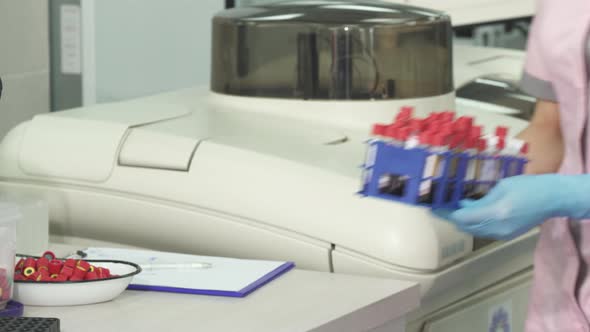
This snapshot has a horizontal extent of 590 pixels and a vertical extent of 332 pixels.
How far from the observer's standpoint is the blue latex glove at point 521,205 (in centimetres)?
110

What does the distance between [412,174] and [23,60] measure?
1021 millimetres

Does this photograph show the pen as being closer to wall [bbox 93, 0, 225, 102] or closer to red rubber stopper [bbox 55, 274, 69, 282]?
red rubber stopper [bbox 55, 274, 69, 282]

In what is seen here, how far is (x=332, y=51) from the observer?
1543 millimetres

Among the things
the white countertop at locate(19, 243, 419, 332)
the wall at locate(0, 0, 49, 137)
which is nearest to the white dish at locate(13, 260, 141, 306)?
the white countertop at locate(19, 243, 419, 332)

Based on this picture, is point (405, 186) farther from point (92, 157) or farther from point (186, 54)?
point (186, 54)

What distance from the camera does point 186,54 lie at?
6.64 ft

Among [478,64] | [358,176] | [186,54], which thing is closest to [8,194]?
[358,176]

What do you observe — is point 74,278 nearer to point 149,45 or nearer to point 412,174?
point 412,174

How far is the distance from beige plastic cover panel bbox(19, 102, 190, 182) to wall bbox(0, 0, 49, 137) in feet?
1.04

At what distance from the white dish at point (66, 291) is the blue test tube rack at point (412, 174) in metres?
0.31

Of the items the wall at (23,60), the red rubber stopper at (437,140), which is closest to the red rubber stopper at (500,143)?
the red rubber stopper at (437,140)

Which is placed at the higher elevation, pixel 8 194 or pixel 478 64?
pixel 478 64

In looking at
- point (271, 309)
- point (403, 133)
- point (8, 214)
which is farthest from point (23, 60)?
point (403, 133)

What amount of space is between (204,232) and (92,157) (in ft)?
0.64
